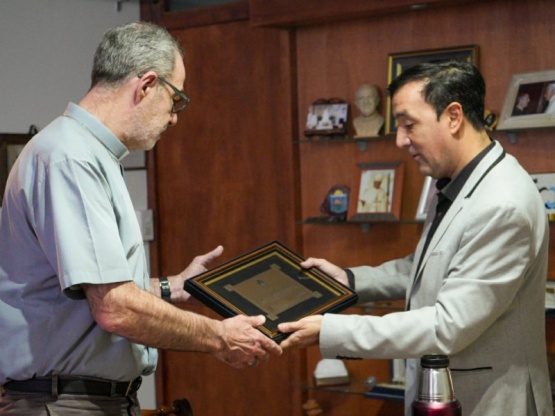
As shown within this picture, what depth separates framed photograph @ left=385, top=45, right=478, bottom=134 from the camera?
3.81m

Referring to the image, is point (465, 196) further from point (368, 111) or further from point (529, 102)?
point (368, 111)

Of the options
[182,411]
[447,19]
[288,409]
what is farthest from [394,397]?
[447,19]

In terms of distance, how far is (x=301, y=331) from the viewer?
8.13ft

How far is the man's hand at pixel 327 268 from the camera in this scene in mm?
2791

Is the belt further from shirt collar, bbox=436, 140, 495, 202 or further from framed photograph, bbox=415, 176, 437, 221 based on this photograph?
framed photograph, bbox=415, 176, 437, 221

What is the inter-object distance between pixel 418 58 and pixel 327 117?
492 millimetres

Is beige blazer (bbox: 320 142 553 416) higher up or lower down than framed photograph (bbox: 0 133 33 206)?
lower down

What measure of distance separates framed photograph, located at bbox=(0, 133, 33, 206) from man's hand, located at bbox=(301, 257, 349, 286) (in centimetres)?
178

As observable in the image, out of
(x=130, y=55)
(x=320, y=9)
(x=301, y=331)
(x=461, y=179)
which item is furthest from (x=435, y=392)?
(x=320, y=9)

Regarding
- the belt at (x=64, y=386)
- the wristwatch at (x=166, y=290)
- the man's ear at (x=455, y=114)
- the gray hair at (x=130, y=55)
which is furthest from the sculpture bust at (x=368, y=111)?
the belt at (x=64, y=386)

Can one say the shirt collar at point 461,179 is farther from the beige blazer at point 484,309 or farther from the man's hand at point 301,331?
the man's hand at point 301,331

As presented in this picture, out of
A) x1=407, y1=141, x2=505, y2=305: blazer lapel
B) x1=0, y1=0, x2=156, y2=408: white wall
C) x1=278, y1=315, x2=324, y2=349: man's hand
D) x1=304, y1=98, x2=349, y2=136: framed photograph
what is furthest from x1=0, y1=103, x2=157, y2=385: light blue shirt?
x1=0, y1=0, x2=156, y2=408: white wall

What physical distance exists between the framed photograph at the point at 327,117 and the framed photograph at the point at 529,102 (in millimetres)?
728

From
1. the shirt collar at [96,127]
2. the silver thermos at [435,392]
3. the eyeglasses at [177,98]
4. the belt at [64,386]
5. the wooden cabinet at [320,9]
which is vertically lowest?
the belt at [64,386]
